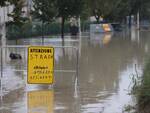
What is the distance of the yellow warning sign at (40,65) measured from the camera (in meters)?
14.3

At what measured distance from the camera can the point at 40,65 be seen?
47.4 ft

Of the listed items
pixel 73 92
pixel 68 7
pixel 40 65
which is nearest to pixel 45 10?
pixel 68 7

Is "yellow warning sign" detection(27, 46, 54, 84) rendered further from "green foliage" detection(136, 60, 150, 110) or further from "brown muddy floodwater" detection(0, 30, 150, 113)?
"green foliage" detection(136, 60, 150, 110)

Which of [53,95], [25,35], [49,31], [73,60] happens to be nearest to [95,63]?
[73,60]

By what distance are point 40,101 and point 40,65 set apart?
1642 mm

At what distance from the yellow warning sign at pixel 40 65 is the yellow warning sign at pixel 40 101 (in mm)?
360

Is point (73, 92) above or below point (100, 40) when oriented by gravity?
below

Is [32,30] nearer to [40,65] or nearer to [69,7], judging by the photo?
[69,7]

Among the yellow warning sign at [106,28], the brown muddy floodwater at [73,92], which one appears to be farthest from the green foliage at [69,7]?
the yellow warning sign at [106,28]

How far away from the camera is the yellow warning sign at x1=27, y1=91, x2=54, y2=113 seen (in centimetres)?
1192

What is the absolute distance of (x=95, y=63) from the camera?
24.4 meters

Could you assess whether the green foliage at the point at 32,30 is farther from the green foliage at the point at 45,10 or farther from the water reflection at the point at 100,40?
the water reflection at the point at 100,40

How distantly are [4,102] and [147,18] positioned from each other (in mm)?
104858

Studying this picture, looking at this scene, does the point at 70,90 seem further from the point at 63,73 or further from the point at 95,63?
the point at 95,63
